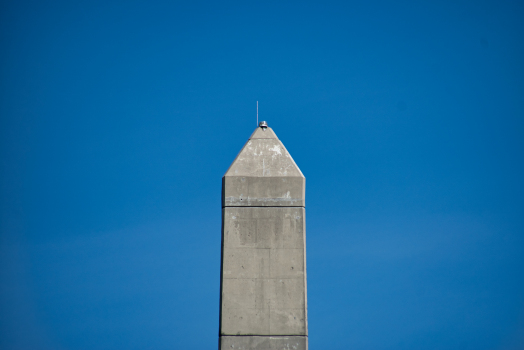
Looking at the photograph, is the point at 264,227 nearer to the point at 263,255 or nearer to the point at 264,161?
the point at 263,255

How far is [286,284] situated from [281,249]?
88cm

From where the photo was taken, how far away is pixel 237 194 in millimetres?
15922

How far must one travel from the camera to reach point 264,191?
1595 cm

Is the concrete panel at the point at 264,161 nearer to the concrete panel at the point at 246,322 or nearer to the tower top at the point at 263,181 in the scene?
the tower top at the point at 263,181

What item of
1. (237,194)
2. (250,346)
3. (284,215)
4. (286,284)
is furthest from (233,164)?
(250,346)

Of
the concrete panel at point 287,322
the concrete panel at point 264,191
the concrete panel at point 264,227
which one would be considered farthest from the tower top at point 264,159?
the concrete panel at point 287,322

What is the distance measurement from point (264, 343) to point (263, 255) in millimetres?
2137

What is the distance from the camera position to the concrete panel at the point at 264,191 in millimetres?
15867

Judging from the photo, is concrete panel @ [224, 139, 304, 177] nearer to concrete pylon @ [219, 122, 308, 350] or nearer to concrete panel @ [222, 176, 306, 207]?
concrete pylon @ [219, 122, 308, 350]

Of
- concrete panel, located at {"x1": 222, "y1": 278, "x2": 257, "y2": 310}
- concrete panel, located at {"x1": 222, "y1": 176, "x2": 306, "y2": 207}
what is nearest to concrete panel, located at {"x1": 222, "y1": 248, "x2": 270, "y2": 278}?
concrete panel, located at {"x1": 222, "y1": 278, "x2": 257, "y2": 310}

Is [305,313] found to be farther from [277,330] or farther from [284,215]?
[284,215]

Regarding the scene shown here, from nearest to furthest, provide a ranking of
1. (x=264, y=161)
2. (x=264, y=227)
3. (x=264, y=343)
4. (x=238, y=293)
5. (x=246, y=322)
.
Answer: (x=264, y=343) → (x=246, y=322) → (x=238, y=293) → (x=264, y=227) → (x=264, y=161)

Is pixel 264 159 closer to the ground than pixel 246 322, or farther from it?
farther from it

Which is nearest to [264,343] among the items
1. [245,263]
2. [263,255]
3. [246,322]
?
[246,322]
